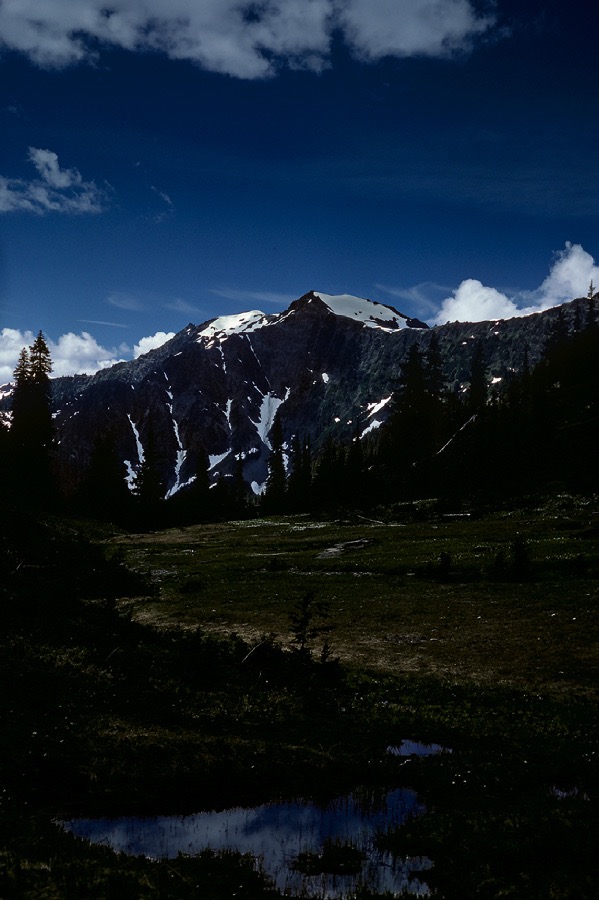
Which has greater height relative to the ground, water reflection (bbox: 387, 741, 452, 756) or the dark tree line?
the dark tree line

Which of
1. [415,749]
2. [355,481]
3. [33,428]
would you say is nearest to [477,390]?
[355,481]

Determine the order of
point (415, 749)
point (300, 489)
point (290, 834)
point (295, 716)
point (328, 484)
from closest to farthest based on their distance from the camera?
point (290, 834)
point (415, 749)
point (295, 716)
point (328, 484)
point (300, 489)

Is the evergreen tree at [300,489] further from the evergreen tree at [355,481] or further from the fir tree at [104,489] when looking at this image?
the fir tree at [104,489]

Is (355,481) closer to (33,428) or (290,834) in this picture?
(33,428)

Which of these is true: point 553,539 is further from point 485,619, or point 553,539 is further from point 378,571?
point 485,619

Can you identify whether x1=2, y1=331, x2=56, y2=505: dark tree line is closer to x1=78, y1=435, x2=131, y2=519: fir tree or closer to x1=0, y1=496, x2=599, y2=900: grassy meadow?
x1=78, y1=435, x2=131, y2=519: fir tree

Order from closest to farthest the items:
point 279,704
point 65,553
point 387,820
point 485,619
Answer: point 387,820 → point 279,704 → point 485,619 → point 65,553

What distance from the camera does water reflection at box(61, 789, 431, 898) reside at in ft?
28.6

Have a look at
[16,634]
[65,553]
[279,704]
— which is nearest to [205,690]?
[279,704]

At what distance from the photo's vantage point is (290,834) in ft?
33.6

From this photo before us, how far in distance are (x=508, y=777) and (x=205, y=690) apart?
29.4ft

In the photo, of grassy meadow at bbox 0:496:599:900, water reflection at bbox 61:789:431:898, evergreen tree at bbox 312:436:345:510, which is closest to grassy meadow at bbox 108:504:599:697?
grassy meadow at bbox 0:496:599:900

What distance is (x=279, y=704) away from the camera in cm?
1659

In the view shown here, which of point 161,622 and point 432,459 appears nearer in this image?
point 161,622
